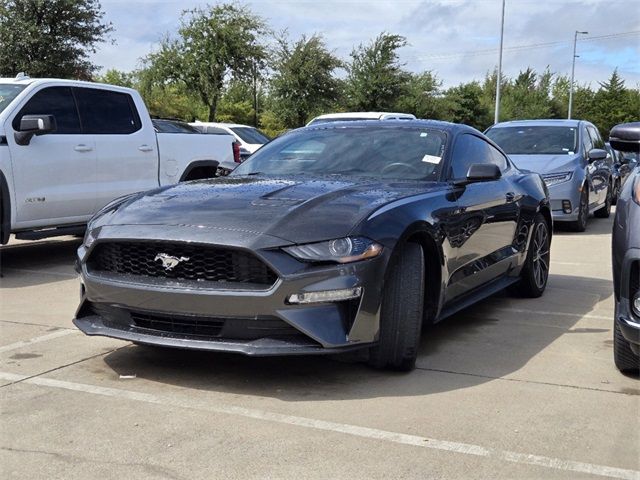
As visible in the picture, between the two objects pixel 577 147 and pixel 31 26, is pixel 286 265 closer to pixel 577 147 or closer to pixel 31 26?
pixel 577 147

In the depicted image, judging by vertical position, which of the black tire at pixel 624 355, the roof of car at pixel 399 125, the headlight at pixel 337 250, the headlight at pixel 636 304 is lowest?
the black tire at pixel 624 355

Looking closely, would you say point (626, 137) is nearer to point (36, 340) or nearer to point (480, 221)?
point (480, 221)

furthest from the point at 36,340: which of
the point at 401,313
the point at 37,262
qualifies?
the point at 37,262

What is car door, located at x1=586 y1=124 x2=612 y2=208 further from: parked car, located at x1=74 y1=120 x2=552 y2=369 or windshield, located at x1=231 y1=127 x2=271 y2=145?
parked car, located at x1=74 y1=120 x2=552 y2=369

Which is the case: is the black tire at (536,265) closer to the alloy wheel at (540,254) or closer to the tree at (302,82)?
the alloy wheel at (540,254)

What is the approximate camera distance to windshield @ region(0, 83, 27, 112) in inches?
301

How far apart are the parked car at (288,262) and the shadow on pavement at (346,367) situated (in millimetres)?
210

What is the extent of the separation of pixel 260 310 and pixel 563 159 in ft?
30.0

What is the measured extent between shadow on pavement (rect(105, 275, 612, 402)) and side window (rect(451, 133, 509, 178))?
3.81 ft

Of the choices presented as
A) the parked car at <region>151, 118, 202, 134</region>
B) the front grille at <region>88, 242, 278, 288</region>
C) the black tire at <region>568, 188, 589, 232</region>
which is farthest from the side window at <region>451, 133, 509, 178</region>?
the black tire at <region>568, 188, 589, 232</region>

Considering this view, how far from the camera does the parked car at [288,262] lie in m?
3.89

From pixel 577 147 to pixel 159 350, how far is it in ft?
30.2

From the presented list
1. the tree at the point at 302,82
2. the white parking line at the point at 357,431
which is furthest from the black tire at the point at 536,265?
the tree at the point at 302,82

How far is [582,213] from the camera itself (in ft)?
39.6
